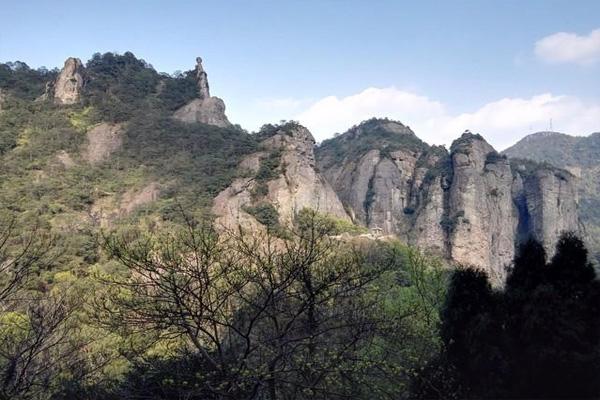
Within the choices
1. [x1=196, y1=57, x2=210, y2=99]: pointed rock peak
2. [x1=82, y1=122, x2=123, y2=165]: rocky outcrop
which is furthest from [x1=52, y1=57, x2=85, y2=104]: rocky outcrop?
[x1=196, y1=57, x2=210, y2=99]: pointed rock peak

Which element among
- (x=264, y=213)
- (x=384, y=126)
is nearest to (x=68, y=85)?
(x=264, y=213)

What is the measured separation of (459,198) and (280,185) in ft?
137

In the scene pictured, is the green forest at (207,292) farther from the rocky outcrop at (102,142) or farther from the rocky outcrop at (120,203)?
the rocky outcrop at (102,142)

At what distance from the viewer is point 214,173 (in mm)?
79875

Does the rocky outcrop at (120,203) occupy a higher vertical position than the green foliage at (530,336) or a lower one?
higher

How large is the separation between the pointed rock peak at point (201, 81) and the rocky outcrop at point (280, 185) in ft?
118

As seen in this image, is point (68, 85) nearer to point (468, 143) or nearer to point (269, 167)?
point (269, 167)

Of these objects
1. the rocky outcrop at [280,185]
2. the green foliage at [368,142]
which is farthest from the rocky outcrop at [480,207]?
the rocky outcrop at [280,185]

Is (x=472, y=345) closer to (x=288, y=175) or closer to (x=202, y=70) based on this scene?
(x=288, y=175)

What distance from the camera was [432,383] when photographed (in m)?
19.2

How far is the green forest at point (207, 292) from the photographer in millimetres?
10125

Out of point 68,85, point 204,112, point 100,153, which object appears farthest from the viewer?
point 204,112

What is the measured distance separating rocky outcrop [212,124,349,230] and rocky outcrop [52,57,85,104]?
42.8m

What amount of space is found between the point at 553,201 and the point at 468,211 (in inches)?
923
